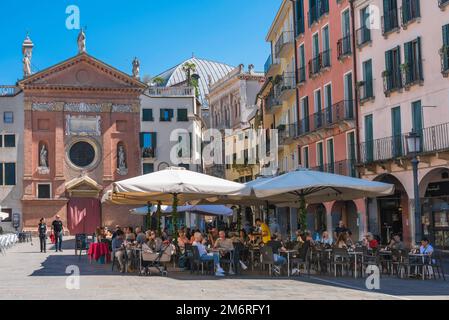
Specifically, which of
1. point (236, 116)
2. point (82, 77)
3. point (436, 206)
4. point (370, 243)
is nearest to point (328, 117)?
point (436, 206)

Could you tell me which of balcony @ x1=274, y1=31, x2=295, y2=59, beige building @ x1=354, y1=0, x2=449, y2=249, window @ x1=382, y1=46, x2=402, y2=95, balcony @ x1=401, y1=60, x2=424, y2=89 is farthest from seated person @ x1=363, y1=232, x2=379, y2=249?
balcony @ x1=274, y1=31, x2=295, y2=59

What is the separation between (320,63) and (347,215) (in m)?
7.93

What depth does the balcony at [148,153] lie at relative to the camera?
66.8m

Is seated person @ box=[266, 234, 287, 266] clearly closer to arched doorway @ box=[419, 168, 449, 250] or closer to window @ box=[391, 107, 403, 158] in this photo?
arched doorway @ box=[419, 168, 449, 250]

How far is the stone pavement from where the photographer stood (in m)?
15.1

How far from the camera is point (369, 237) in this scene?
2245 cm

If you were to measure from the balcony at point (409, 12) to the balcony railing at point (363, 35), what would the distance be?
320 centimetres

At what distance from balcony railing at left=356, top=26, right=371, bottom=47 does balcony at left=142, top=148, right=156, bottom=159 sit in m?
33.9

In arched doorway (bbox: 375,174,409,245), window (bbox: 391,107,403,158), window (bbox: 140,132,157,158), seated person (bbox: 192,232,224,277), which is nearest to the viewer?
seated person (bbox: 192,232,224,277)

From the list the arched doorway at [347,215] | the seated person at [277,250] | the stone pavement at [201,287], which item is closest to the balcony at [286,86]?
the arched doorway at [347,215]

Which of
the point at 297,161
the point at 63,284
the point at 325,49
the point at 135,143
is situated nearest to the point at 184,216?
the point at 135,143
